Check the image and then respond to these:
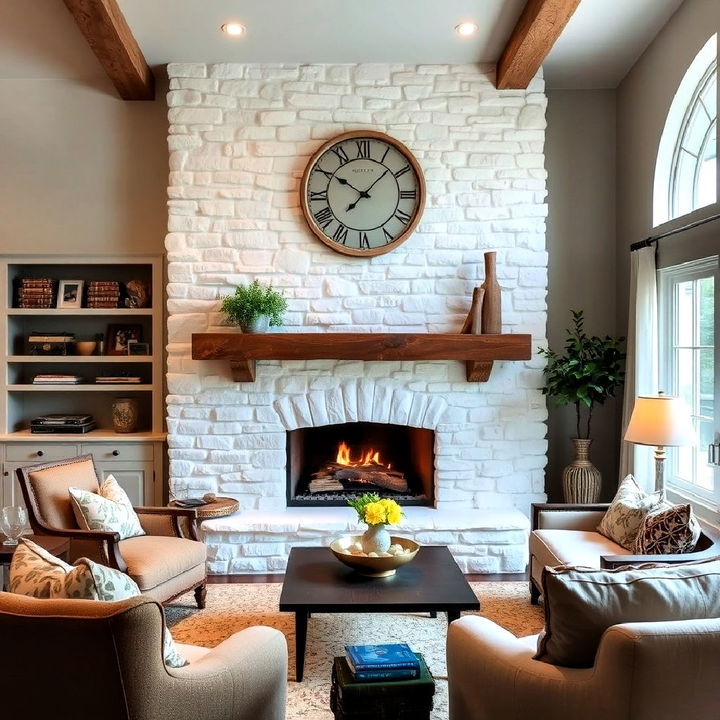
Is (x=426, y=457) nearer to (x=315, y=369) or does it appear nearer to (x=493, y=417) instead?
(x=493, y=417)

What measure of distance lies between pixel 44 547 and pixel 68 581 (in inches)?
55.6

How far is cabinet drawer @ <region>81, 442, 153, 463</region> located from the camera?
4676 millimetres

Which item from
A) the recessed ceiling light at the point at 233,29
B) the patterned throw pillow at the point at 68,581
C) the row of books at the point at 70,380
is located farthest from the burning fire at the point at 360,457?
the patterned throw pillow at the point at 68,581

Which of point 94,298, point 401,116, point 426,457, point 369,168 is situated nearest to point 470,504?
point 426,457

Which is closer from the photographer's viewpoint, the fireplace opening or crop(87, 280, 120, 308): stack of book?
the fireplace opening

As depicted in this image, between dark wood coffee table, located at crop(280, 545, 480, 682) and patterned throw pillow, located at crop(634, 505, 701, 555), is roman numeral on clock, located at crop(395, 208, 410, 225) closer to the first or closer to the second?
dark wood coffee table, located at crop(280, 545, 480, 682)

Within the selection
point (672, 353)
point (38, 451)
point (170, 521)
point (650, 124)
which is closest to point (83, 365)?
point (38, 451)

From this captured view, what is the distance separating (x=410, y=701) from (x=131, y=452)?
3.15m

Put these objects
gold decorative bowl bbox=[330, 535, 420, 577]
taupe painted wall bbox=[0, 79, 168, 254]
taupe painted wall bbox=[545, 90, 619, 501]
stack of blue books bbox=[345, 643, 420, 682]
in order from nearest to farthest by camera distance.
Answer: stack of blue books bbox=[345, 643, 420, 682], gold decorative bowl bbox=[330, 535, 420, 577], taupe painted wall bbox=[0, 79, 168, 254], taupe painted wall bbox=[545, 90, 619, 501]

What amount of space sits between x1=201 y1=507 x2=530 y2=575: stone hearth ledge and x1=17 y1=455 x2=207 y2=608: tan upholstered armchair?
0.58 metres

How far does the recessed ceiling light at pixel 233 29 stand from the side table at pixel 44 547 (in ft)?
9.55

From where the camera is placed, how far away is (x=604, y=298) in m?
4.91

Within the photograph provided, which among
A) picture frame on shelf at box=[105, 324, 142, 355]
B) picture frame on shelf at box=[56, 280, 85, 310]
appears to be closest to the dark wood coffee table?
picture frame on shelf at box=[105, 324, 142, 355]

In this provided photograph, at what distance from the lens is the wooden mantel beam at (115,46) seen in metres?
3.65
